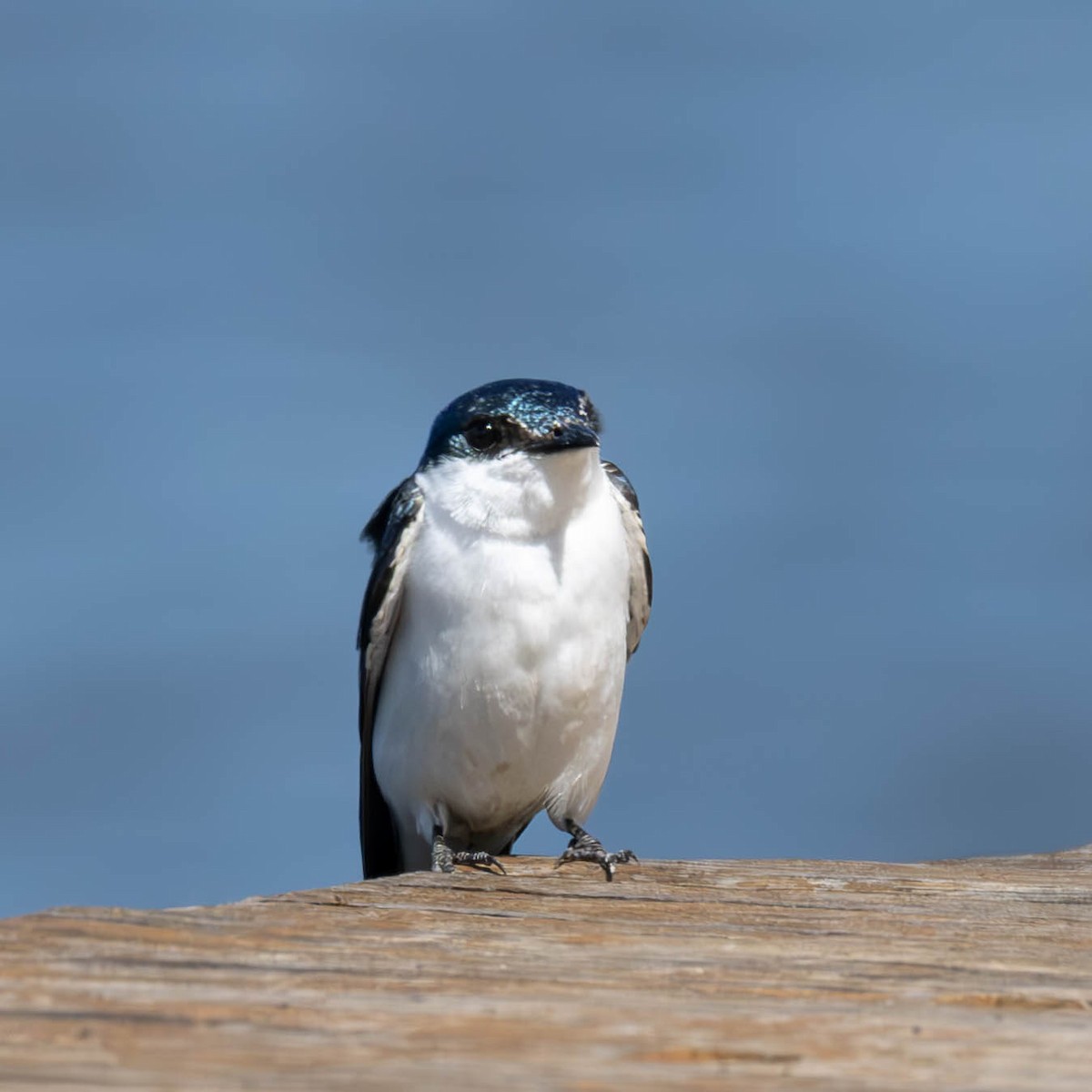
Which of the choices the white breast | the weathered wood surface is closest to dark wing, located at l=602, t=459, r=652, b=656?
the white breast

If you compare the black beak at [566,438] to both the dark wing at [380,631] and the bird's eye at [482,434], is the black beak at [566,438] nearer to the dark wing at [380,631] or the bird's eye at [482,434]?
the bird's eye at [482,434]

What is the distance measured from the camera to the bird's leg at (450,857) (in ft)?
17.3

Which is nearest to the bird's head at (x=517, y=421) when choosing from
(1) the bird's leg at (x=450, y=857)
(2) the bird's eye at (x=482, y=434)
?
(2) the bird's eye at (x=482, y=434)

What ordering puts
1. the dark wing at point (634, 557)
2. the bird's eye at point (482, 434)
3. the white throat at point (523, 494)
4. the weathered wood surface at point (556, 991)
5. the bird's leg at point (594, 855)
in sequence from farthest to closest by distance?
the dark wing at point (634, 557)
the bird's eye at point (482, 434)
the white throat at point (523, 494)
the bird's leg at point (594, 855)
the weathered wood surface at point (556, 991)

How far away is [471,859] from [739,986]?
2.67 meters

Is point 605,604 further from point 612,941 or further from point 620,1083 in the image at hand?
point 620,1083

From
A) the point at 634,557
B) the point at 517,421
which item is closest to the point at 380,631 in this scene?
the point at 517,421

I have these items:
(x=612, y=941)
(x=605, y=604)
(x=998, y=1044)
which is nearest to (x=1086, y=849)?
(x=605, y=604)

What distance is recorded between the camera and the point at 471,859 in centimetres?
548

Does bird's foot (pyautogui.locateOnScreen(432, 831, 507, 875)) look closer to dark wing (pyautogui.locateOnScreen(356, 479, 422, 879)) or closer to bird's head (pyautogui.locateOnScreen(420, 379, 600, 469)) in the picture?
dark wing (pyautogui.locateOnScreen(356, 479, 422, 879))

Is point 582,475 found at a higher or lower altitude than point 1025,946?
higher

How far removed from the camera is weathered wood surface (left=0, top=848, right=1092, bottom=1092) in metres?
2.28

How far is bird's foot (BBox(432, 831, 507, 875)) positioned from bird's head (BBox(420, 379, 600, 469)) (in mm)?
1326

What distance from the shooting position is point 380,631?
6.29m
